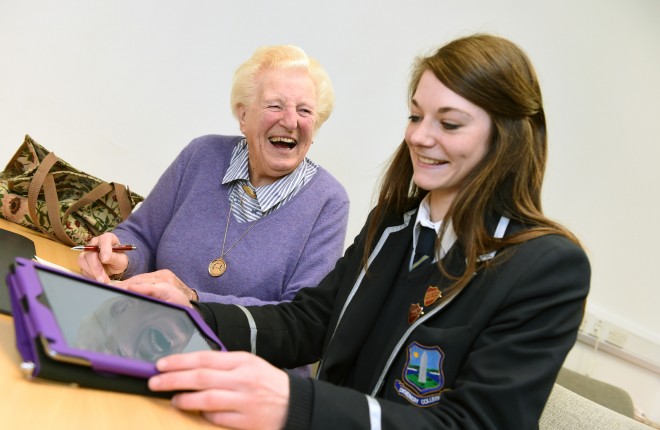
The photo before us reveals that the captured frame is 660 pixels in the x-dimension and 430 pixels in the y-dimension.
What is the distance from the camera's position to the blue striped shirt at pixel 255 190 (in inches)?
80.5

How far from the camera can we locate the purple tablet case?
0.84 metres

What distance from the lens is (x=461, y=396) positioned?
1.07 meters

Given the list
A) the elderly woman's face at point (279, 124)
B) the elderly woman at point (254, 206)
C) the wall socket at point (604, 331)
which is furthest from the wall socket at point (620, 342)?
the elderly woman's face at point (279, 124)

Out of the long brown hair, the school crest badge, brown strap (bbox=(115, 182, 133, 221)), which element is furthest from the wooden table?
brown strap (bbox=(115, 182, 133, 221))

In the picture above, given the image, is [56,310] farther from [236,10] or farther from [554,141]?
[554,141]

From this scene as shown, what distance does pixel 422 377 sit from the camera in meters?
1.21

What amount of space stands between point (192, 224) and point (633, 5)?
217 cm

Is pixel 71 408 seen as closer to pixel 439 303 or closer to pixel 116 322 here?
pixel 116 322

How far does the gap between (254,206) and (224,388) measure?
118cm

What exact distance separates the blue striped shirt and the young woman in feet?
1.68


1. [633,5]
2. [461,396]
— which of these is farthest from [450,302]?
[633,5]

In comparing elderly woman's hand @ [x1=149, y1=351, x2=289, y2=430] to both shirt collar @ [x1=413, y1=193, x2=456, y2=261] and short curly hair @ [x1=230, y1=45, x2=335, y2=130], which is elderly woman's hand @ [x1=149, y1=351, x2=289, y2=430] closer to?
shirt collar @ [x1=413, y1=193, x2=456, y2=261]

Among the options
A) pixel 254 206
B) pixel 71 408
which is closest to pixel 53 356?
pixel 71 408

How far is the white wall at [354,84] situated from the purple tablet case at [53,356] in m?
1.87
